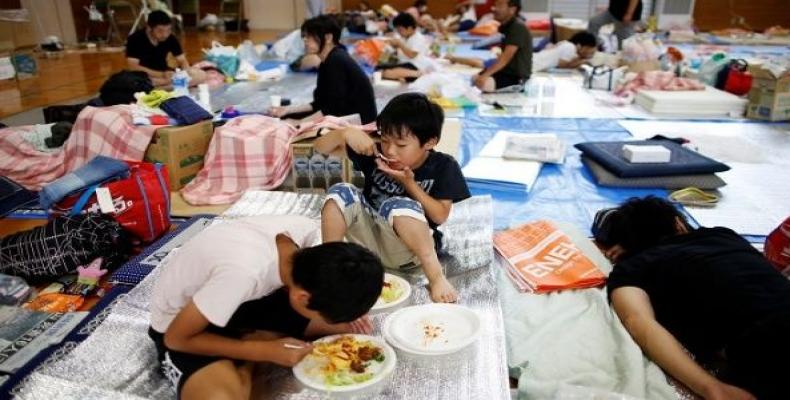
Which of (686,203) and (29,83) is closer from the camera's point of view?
(686,203)

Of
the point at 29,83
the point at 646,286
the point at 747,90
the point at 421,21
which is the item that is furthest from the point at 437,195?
the point at 421,21

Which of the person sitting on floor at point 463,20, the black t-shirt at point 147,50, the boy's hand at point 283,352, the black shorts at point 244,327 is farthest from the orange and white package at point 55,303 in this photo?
the person sitting on floor at point 463,20

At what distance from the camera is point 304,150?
2.92 m

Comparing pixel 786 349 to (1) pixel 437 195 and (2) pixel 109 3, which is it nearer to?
(1) pixel 437 195

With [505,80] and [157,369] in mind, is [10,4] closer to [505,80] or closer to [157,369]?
[505,80]

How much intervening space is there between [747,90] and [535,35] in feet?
17.1

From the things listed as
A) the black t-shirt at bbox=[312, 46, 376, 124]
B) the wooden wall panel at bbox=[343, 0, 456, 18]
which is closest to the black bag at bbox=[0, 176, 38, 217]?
the black t-shirt at bbox=[312, 46, 376, 124]

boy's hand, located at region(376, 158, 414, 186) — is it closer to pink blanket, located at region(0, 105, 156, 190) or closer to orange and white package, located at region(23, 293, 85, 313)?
orange and white package, located at region(23, 293, 85, 313)

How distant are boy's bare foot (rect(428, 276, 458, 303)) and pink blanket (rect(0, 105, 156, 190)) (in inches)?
75.1

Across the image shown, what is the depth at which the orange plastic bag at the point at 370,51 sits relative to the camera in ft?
20.5

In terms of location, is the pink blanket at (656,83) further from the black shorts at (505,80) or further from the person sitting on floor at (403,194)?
the person sitting on floor at (403,194)

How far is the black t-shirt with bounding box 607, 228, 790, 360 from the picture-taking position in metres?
1.45

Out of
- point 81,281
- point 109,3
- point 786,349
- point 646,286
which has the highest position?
point 109,3

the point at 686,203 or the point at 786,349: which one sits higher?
the point at 786,349
